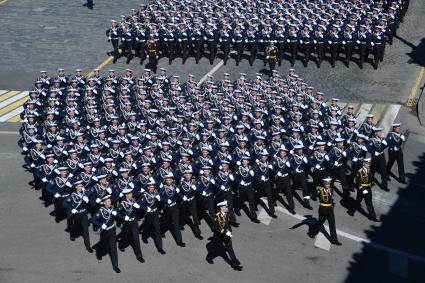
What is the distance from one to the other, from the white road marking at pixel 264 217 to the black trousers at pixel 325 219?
5.58 feet

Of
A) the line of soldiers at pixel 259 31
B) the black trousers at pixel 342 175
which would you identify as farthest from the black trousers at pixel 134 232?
the line of soldiers at pixel 259 31

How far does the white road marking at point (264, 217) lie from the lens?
21747mm

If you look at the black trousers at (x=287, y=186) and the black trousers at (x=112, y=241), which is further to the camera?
the black trousers at (x=287, y=186)

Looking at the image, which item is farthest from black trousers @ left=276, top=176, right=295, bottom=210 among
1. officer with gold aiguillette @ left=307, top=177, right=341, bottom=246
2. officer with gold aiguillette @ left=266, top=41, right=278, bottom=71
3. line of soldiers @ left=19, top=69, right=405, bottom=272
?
officer with gold aiguillette @ left=266, top=41, right=278, bottom=71

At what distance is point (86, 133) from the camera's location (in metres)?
24.7

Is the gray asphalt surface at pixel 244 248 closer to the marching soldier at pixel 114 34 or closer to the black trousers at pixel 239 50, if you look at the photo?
the black trousers at pixel 239 50

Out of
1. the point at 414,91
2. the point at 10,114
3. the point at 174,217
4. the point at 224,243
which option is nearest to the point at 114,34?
the point at 10,114

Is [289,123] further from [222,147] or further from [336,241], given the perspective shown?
[336,241]

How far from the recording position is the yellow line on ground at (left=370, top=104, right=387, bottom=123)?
3000cm

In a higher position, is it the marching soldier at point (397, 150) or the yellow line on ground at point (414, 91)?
the marching soldier at point (397, 150)

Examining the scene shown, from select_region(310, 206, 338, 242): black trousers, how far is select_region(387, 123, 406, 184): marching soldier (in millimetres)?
5397

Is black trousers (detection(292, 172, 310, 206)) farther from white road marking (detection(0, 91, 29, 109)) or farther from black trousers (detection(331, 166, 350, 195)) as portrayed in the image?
white road marking (detection(0, 91, 29, 109))

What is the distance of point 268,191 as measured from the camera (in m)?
21.7

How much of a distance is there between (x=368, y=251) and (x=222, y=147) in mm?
6046
